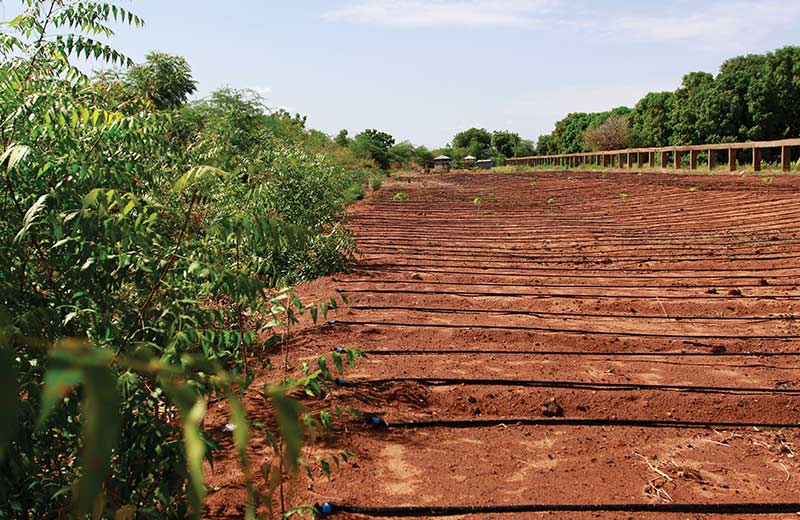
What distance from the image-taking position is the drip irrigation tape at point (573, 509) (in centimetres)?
326

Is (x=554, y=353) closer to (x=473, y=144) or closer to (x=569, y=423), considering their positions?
(x=569, y=423)

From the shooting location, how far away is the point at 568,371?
5242 mm

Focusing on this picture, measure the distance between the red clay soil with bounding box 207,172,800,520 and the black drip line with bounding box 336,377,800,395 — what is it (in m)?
0.02

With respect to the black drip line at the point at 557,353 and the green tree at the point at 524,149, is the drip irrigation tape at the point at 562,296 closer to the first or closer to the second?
the black drip line at the point at 557,353

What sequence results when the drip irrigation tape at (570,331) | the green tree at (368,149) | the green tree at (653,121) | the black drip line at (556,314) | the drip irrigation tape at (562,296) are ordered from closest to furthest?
1. the drip irrigation tape at (570,331)
2. the black drip line at (556,314)
3. the drip irrigation tape at (562,296)
4. the green tree at (368,149)
5. the green tree at (653,121)

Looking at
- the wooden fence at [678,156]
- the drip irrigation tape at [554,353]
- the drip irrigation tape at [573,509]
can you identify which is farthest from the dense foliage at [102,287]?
the wooden fence at [678,156]

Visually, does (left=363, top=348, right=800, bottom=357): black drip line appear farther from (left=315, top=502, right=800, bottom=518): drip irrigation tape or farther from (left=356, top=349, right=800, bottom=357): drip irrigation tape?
(left=315, top=502, right=800, bottom=518): drip irrigation tape

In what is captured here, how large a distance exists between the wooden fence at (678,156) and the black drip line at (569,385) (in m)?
16.9

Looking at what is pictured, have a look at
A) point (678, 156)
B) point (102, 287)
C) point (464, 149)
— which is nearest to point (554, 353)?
point (102, 287)

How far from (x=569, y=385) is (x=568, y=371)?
36cm

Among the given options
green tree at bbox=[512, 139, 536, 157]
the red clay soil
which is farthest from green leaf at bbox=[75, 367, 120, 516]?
green tree at bbox=[512, 139, 536, 157]

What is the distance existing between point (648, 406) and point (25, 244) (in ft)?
12.6

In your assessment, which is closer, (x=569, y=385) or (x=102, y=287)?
(x=102, y=287)

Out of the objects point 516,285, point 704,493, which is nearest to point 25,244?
point 704,493
